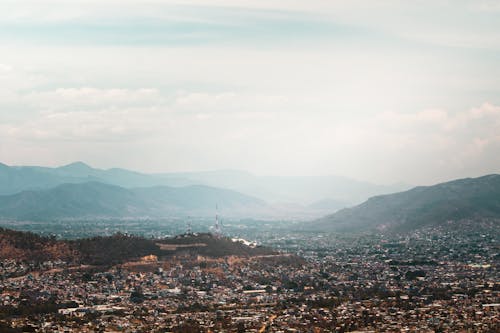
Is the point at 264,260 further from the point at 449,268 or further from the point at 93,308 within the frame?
the point at 93,308

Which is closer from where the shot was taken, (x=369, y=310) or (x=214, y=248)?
(x=369, y=310)

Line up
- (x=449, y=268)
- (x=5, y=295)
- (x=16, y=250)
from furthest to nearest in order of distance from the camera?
(x=449, y=268) → (x=16, y=250) → (x=5, y=295)

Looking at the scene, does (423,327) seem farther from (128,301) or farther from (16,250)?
(16,250)

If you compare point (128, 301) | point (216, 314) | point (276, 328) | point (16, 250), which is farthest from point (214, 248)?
point (276, 328)

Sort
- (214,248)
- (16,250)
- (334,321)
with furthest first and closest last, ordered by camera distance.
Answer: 1. (214,248)
2. (16,250)
3. (334,321)

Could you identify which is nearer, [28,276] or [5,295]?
[5,295]

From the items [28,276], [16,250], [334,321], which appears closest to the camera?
[334,321]

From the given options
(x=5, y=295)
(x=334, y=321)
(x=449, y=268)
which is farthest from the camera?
(x=449, y=268)

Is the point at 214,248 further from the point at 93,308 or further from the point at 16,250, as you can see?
the point at 93,308

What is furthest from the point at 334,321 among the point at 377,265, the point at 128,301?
the point at 377,265
